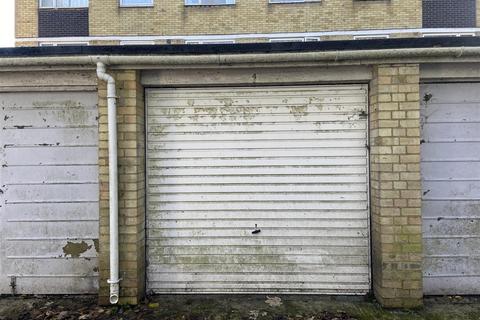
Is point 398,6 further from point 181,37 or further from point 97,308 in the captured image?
point 97,308

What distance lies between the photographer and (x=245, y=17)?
14477 mm

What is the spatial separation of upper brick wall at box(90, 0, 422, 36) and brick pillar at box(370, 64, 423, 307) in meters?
11.3

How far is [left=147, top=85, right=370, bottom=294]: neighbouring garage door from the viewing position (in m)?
4.15

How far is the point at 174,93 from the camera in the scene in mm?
4230

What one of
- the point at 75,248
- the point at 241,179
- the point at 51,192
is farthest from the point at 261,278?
the point at 51,192

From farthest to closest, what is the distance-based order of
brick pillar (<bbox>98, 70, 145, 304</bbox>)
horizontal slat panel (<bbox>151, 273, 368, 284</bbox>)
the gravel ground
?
horizontal slat panel (<bbox>151, 273, 368, 284</bbox>), brick pillar (<bbox>98, 70, 145, 304</bbox>), the gravel ground

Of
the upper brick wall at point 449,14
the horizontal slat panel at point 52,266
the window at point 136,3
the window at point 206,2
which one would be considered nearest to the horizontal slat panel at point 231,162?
the horizontal slat panel at point 52,266

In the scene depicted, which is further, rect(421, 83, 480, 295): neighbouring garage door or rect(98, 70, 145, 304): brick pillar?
rect(421, 83, 480, 295): neighbouring garage door

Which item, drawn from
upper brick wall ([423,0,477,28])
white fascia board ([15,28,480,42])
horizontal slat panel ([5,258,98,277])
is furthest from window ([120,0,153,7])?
horizontal slat panel ([5,258,98,277])

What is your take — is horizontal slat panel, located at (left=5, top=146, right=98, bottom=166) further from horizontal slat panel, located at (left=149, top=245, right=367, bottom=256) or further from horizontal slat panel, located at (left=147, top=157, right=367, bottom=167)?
horizontal slat panel, located at (left=149, top=245, right=367, bottom=256)

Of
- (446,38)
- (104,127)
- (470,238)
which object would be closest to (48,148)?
(104,127)

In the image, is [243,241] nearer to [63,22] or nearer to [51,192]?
[51,192]

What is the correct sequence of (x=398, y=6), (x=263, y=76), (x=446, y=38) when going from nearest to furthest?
(x=446, y=38) → (x=263, y=76) → (x=398, y=6)

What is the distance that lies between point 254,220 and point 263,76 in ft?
5.28
